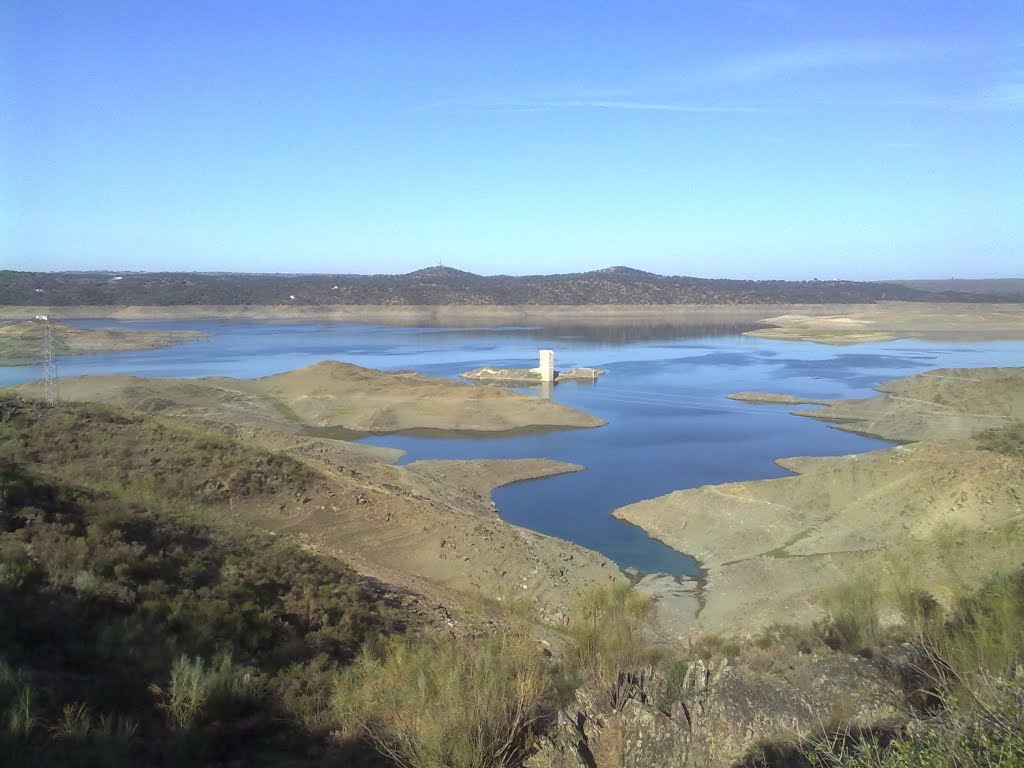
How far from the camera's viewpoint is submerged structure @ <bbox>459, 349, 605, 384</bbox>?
4309 cm

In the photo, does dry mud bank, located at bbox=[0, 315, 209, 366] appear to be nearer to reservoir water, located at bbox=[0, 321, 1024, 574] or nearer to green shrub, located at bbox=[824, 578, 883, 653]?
reservoir water, located at bbox=[0, 321, 1024, 574]

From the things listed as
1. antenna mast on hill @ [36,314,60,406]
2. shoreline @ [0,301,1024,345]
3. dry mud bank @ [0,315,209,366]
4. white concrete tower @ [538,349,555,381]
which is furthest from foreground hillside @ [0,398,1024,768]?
shoreline @ [0,301,1024,345]

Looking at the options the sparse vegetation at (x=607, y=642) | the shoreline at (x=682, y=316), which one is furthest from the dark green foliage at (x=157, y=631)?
the shoreline at (x=682, y=316)

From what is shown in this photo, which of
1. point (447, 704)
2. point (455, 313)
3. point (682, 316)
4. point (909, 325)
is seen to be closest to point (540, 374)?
point (447, 704)

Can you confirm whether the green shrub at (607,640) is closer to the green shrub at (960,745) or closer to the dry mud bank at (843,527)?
the green shrub at (960,745)

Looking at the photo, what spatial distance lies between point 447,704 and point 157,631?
259 centimetres

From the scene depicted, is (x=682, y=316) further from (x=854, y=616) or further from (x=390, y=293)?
(x=854, y=616)

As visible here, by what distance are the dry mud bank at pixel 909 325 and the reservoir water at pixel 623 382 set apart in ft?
14.7

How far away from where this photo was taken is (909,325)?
269ft

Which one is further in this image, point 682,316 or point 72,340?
point 682,316

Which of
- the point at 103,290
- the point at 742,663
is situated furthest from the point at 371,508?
the point at 103,290

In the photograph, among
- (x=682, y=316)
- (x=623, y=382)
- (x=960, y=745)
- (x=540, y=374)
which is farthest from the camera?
(x=682, y=316)

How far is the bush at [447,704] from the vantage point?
4.28m

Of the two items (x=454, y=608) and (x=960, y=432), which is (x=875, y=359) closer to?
(x=960, y=432)
